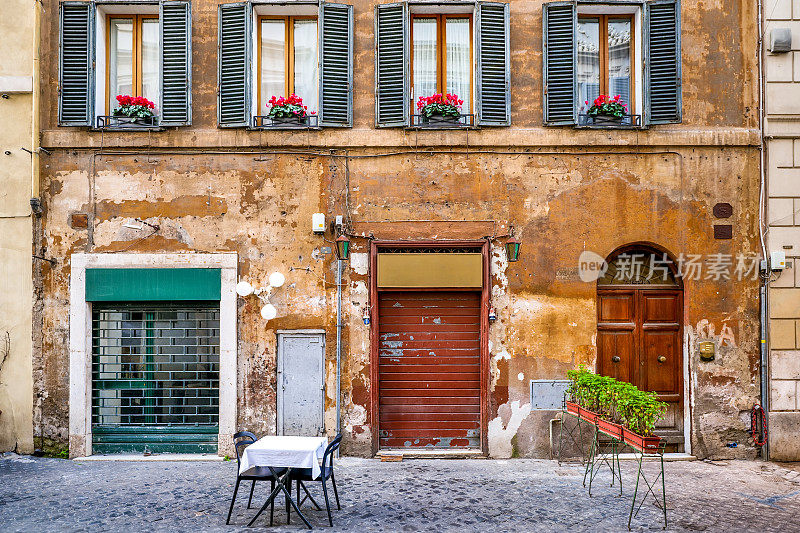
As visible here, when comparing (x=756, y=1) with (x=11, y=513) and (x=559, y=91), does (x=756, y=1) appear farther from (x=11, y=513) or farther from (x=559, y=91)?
(x=11, y=513)

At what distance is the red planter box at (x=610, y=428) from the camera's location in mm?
6430

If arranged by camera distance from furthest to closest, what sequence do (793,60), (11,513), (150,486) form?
(793,60) < (150,486) < (11,513)

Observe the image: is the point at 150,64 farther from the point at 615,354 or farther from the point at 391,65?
the point at 615,354

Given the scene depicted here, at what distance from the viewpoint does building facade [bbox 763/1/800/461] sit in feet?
29.0

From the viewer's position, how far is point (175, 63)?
29.6ft

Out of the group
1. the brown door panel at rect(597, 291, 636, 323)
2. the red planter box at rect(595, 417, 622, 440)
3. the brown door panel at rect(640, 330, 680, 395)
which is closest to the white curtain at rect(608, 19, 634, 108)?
the brown door panel at rect(597, 291, 636, 323)

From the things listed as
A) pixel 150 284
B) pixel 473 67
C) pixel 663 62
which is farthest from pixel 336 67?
pixel 663 62

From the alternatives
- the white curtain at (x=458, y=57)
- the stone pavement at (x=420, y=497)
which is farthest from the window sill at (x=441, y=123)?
the stone pavement at (x=420, y=497)

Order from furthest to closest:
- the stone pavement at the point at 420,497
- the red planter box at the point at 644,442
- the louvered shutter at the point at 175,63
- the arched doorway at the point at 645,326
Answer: the arched doorway at the point at 645,326 < the louvered shutter at the point at 175,63 < the stone pavement at the point at 420,497 < the red planter box at the point at 644,442

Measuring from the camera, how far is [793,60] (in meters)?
8.92

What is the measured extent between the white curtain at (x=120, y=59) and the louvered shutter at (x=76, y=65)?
1.14ft

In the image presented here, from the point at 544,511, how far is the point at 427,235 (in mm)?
4050

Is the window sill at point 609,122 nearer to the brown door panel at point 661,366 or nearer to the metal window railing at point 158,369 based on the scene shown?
the brown door panel at point 661,366

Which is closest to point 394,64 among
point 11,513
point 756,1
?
point 756,1
